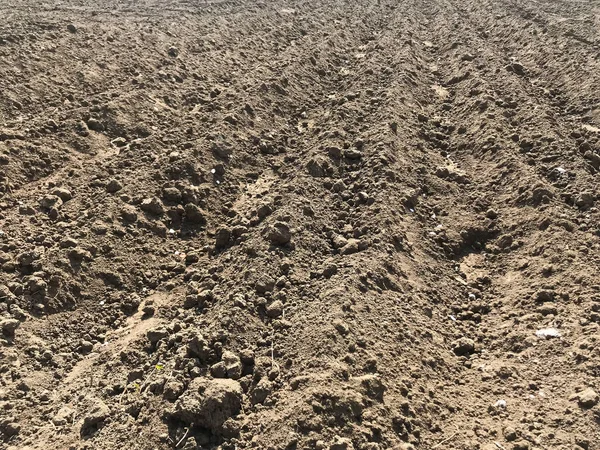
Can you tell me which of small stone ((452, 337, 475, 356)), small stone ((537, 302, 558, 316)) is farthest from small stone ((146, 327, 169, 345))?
small stone ((537, 302, 558, 316))

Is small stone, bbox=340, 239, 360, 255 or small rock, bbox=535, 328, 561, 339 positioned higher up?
small rock, bbox=535, 328, 561, 339

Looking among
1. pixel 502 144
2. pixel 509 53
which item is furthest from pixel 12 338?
pixel 509 53

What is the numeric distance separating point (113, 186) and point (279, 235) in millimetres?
1890

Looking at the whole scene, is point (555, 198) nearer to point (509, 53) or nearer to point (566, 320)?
point (566, 320)

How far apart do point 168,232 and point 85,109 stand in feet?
7.79

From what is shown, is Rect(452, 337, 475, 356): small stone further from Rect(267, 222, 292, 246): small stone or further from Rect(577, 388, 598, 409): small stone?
Rect(267, 222, 292, 246): small stone

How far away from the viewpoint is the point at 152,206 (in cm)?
516

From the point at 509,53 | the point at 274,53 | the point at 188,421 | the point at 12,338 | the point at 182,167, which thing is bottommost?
the point at 12,338

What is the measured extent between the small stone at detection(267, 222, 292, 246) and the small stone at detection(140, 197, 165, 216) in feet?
4.20

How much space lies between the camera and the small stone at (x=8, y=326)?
12.6 ft

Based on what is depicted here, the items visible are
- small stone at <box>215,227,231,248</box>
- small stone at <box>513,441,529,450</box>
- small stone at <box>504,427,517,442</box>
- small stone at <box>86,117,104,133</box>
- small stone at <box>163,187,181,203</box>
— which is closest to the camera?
small stone at <box>513,441,529,450</box>

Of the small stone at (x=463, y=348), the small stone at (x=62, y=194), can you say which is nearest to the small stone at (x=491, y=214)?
the small stone at (x=463, y=348)

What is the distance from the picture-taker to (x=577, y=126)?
21.8 ft

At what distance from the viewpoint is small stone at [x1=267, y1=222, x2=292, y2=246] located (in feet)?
14.9
